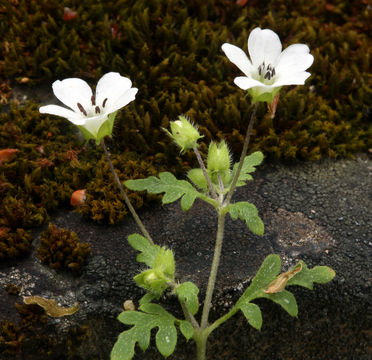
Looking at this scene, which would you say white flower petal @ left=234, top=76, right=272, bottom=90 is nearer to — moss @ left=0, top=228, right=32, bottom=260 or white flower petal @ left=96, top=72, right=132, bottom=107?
white flower petal @ left=96, top=72, right=132, bottom=107

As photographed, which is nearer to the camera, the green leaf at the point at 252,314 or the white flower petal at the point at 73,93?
the green leaf at the point at 252,314

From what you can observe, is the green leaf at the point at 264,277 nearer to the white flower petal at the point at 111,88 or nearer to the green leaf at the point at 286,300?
the green leaf at the point at 286,300

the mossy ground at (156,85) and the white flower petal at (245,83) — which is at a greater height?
the white flower petal at (245,83)

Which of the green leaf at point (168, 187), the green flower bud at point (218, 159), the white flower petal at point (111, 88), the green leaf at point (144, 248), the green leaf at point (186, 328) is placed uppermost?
the white flower petal at point (111, 88)

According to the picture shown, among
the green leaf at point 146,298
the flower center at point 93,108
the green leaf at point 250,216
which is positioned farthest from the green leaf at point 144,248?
the flower center at point 93,108

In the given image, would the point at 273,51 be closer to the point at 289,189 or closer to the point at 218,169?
the point at 218,169

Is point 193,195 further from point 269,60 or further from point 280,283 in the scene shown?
point 269,60

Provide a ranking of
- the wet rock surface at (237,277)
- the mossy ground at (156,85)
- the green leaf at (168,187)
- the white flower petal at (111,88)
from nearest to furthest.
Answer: the white flower petal at (111,88) < the green leaf at (168,187) < the wet rock surface at (237,277) < the mossy ground at (156,85)

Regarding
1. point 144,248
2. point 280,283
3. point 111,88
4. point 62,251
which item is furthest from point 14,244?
point 280,283
